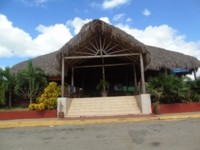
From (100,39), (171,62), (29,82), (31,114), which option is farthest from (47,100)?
(171,62)

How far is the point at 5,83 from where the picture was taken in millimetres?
10312

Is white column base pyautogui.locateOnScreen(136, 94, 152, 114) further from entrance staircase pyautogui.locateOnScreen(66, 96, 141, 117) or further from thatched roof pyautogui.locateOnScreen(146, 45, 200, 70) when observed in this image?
thatched roof pyautogui.locateOnScreen(146, 45, 200, 70)

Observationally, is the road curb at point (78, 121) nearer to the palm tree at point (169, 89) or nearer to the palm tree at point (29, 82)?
the palm tree at point (169, 89)

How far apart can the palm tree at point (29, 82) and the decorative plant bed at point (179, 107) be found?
704 cm

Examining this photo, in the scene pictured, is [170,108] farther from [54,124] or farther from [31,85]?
[31,85]

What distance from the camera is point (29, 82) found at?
33.2ft

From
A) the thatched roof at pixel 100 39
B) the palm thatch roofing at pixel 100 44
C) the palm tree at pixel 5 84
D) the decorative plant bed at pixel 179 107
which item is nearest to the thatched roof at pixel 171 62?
the palm thatch roofing at pixel 100 44

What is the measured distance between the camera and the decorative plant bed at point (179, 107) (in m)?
8.61

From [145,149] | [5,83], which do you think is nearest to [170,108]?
[145,149]

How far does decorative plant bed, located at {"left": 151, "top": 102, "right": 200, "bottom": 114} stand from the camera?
28.2 ft

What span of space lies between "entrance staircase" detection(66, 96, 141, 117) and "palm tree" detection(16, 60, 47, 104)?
8.12 feet

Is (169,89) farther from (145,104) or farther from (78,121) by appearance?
(78,121)

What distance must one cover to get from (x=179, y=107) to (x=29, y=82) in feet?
28.9

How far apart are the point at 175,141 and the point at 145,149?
0.96 meters
